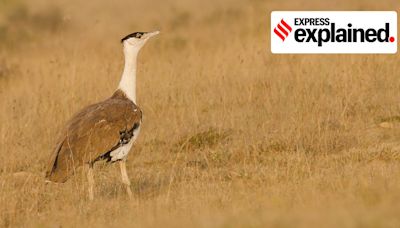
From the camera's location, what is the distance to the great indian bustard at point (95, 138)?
8805 millimetres

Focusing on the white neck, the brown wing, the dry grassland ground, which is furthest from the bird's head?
the dry grassland ground

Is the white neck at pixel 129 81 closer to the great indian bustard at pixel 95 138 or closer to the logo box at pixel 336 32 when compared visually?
the great indian bustard at pixel 95 138

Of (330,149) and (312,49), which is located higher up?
(312,49)

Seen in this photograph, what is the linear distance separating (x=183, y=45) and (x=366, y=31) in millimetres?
9103

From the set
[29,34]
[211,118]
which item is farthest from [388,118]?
[29,34]

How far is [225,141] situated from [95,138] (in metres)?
3.37

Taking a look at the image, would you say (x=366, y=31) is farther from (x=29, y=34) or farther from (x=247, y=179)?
(x=29, y=34)

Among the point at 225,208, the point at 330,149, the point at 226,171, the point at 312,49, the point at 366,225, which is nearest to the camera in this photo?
the point at 366,225

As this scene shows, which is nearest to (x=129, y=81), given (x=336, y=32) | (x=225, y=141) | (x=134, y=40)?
(x=134, y=40)

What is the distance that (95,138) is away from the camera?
8.88 metres

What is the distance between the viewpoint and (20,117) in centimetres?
1423

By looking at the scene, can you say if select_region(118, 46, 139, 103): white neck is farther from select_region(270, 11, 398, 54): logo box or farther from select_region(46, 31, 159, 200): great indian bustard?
select_region(270, 11, 398, 54): logo box

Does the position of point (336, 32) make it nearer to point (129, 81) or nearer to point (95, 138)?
point (129, 81)

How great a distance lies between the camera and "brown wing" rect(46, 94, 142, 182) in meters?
8.79
